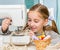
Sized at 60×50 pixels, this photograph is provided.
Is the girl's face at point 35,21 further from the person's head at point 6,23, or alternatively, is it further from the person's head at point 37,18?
the person's head at point 6,23

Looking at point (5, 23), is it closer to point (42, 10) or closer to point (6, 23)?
point (6, 23)

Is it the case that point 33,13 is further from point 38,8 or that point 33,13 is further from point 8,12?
point 8,12

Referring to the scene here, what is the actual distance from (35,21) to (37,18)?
1.1 inches

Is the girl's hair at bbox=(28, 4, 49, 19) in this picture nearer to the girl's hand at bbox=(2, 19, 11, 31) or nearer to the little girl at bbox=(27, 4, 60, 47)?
the little girl at bbox=(27, 4, 60, 47)

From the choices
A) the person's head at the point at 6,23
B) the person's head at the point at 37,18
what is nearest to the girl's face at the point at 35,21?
the person's head at the point at 37,18

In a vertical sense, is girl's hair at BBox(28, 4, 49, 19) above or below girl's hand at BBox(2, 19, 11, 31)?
above

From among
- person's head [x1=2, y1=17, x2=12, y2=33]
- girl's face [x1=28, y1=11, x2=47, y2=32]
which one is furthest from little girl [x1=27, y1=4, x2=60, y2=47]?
person's head [x1=2, y1=17, x2=12, y2=33]

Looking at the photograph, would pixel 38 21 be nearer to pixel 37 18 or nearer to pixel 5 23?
pixel 37 18

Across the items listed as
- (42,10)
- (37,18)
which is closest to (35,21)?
(37,18)

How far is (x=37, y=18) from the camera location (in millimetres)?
1535

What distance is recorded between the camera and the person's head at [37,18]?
59.7 inches

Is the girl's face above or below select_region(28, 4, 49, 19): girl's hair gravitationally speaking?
below

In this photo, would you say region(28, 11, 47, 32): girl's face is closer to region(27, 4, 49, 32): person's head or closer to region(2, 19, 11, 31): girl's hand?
region(27, 4, 49, 32): person's head

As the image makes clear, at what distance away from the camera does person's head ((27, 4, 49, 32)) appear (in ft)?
4.97
